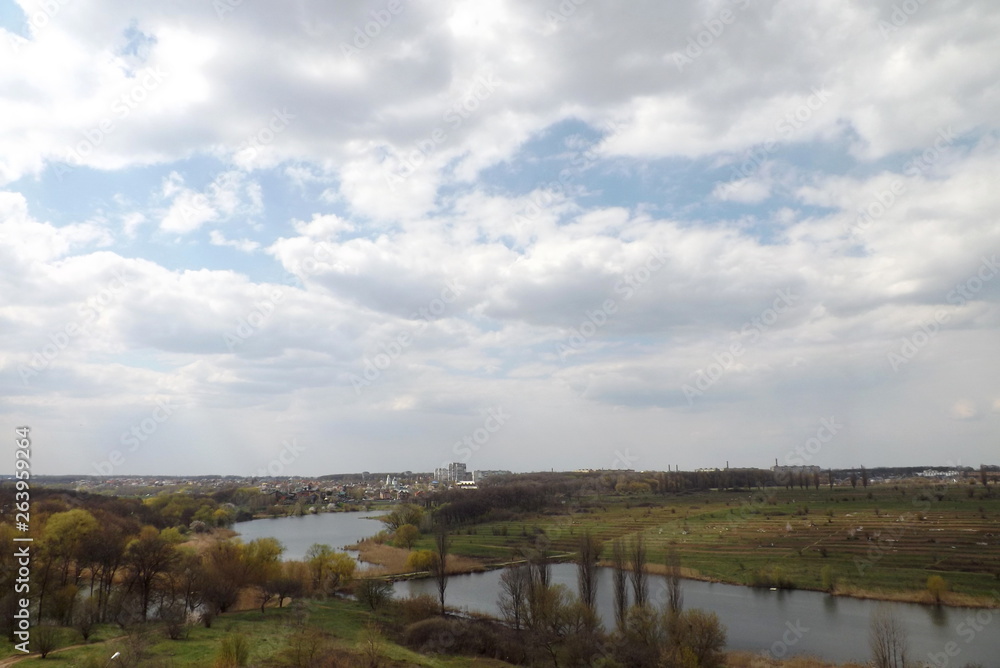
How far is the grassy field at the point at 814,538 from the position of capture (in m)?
44.9

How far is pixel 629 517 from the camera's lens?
282ft

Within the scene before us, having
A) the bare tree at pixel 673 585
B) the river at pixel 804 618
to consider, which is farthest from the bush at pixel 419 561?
the bare tree at pixel 673 585

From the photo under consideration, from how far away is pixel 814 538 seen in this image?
5909cm

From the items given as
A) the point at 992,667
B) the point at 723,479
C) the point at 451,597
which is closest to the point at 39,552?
the point at 451,597

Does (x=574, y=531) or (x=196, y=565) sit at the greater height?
(x=196, y=565)

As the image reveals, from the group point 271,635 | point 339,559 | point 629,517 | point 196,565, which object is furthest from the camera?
point 629,517

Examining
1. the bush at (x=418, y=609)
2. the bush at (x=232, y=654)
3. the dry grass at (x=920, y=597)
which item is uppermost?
the bush at (x=232, y=654)

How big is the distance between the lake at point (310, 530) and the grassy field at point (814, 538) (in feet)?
52.0

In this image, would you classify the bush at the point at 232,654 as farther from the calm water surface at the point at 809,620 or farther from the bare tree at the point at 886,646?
the bare tree at the point at 886,646

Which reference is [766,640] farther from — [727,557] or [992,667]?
[727,557]

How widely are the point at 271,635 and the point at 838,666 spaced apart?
1101 inches

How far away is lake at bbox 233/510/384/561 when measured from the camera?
79.0 meters

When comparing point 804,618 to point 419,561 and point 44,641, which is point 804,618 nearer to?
point 419,561

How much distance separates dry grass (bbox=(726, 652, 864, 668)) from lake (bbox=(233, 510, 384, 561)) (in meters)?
49.0
